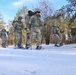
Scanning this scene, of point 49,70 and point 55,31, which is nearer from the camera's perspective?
point 49,70

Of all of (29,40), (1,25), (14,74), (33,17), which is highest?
(1,25)

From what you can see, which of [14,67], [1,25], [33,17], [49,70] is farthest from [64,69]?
[1,25]

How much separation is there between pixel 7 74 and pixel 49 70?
0.94 meters

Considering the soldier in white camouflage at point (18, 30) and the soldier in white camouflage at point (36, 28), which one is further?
the soldier in white camouflage at point (18, 30)

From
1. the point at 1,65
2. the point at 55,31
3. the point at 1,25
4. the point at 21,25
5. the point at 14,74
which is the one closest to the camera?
the point at 14,74

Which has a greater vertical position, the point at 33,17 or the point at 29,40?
the point at 33,17

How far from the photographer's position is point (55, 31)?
2258 cm

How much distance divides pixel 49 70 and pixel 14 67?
2.70 ft

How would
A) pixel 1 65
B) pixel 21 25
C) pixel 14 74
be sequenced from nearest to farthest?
pixel 14 74, pixel 1 65, pixel 21 25

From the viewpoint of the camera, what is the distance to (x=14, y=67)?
6.12 meters

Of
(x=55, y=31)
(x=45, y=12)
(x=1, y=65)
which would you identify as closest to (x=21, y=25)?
(x=55, y=31)

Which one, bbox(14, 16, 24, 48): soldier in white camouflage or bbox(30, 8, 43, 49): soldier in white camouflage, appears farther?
bbox(14, 16, 24, 48): soldier in white camouflage

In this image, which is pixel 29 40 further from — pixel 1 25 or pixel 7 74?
pixel 1 25

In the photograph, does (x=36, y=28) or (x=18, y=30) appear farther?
(x=18, y=30)
